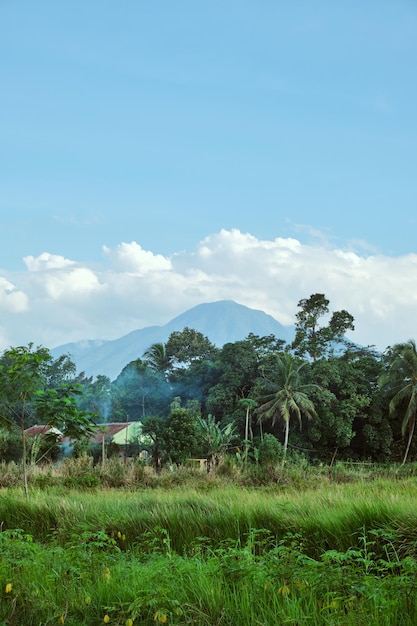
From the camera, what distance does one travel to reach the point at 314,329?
49.8m

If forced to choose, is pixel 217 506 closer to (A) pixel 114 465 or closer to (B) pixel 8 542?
(B) pixel 8 542

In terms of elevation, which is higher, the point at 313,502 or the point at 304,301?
the point at 304,301

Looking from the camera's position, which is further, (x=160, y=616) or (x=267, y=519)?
(x=267, y=519)

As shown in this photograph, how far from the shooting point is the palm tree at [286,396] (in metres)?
38.3

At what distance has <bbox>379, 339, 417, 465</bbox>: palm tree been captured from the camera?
1534 inches

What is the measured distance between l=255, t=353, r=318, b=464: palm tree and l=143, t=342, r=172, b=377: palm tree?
16782 millimetres

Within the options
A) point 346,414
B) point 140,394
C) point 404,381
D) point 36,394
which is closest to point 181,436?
point 346,414

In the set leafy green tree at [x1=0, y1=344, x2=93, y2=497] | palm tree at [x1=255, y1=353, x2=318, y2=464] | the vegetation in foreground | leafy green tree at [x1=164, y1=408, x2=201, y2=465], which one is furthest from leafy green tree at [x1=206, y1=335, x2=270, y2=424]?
the vegetation in foreground

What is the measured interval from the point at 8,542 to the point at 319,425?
34.3 m

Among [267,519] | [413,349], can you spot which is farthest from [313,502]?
[413,349]

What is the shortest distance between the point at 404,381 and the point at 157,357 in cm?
2275

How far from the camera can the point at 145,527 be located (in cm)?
811

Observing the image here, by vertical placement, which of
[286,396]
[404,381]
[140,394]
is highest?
[404,381]

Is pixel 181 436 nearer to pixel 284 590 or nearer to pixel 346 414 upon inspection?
pixel 346 414
